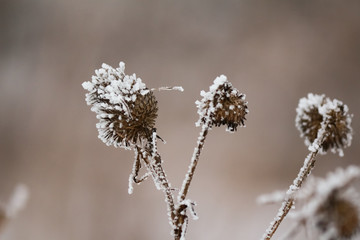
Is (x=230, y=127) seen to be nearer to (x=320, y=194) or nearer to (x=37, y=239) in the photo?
(x=320, y=194)

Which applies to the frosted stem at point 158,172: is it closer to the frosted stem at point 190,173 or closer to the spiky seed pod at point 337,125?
the frosted stem at point 190,173

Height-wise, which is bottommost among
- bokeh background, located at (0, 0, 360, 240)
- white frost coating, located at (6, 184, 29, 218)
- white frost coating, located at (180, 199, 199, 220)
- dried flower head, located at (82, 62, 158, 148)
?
white frost coating, located at (180, 199, 199, 220)

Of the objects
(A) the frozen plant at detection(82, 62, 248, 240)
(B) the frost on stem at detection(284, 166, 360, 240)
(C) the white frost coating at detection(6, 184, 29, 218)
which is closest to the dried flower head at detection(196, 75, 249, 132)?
(A) the frozen plant at detection(82, 62, 248, 240)

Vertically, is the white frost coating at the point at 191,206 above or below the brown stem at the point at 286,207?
below

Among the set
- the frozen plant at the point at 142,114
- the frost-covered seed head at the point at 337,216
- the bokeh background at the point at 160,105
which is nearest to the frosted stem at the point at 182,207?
the frozen plant at the point at 142,114

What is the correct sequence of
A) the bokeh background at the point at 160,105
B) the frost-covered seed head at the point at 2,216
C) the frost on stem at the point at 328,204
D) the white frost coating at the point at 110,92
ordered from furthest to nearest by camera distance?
A: the bokeh background at the point at 160,105, the frost-covered seed head at the point at 2,216, the white frost coating at the point at 110,92, the frost on stem at the point at 328,204

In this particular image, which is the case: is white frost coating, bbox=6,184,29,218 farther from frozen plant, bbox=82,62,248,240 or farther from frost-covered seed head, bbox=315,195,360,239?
frost-covered seed head, bbox=315,195,360,239

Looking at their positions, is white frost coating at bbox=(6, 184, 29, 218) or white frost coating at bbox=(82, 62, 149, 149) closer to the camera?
white frost coating at bbox=(82, 62, 149, 149)
